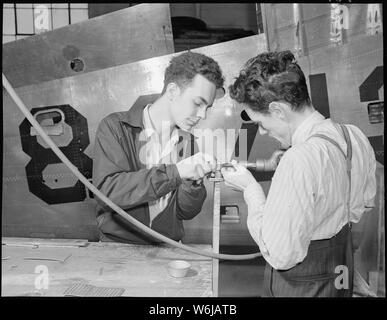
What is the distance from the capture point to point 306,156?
1.80 m

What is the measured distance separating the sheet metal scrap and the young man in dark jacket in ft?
1.37

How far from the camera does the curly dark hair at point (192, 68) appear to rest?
2234 millimetres

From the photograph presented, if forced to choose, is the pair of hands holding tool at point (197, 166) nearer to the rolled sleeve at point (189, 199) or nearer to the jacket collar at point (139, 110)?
the rolled sleeve at point (189, 199)

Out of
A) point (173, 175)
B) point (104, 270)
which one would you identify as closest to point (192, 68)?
point (173, 175)

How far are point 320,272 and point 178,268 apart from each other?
0.73 m

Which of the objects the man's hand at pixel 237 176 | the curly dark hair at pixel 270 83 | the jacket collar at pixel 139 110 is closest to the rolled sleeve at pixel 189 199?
the man's hand at pixel 237 176

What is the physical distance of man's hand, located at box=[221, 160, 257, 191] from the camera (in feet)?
7.03

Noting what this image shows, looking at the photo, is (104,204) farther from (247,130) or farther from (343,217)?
(343,217)

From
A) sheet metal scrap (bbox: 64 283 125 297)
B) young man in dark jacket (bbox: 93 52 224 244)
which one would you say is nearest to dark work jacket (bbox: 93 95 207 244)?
young man in dark jacket (bbox: 93 52 224 244)

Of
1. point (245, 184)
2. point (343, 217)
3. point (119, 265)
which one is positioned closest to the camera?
point (343, 217)

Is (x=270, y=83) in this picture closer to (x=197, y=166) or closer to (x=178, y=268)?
(x=197, y=166)
